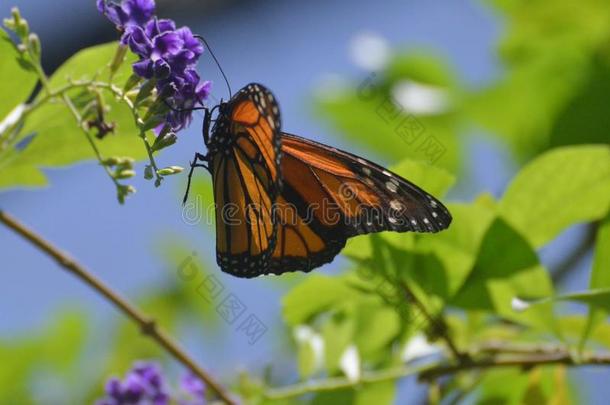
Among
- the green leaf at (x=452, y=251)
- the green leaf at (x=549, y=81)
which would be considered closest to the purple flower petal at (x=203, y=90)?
the green leaf at (x=452, y=251)

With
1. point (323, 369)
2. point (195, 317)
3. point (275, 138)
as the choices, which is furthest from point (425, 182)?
point (195, 317)

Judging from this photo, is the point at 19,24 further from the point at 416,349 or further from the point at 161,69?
the point at 416,349

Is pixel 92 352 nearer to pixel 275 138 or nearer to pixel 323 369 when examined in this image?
pixel 323 369

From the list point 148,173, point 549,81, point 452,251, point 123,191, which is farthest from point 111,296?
point 549,81

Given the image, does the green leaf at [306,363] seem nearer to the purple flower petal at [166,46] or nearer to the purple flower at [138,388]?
the purple flower at [138,388]

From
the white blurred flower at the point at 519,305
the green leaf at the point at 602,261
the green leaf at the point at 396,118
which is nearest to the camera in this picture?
the white blurred flower at the point at 519,305

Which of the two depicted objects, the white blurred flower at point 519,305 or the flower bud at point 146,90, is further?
the white blurred flower at point 519,305
